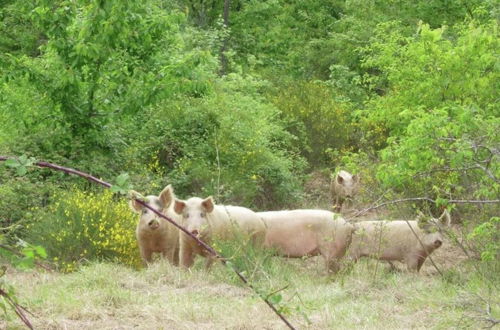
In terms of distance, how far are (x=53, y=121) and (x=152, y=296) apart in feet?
19.2

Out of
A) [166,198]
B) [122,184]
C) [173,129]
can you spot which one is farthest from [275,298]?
[173,129]

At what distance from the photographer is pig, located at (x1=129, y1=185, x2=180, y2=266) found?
1005 centimetres

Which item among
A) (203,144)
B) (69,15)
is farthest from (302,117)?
(69,15)

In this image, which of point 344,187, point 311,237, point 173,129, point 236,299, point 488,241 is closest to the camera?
A: point 236,299

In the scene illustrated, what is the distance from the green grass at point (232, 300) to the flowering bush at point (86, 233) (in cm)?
118

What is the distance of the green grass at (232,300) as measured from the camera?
6664mm

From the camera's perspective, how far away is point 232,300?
7.84 m

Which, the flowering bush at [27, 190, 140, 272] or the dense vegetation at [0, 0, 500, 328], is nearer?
the dense vegetation at [0, 0, 500, 328]

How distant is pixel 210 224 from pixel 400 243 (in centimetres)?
246

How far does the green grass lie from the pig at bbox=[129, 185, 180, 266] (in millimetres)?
877

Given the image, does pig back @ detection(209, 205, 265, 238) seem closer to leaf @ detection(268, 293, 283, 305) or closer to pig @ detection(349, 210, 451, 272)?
pig @ detection(349, 210, 451, 272)

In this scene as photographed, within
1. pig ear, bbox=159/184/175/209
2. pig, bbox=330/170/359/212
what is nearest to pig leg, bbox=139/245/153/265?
pig ear, bbox=159/184/175/209

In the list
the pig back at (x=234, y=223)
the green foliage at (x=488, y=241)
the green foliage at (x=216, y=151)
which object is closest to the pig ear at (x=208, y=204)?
the pig back at (x=234, y=223)

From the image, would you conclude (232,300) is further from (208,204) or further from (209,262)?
(208,204)
